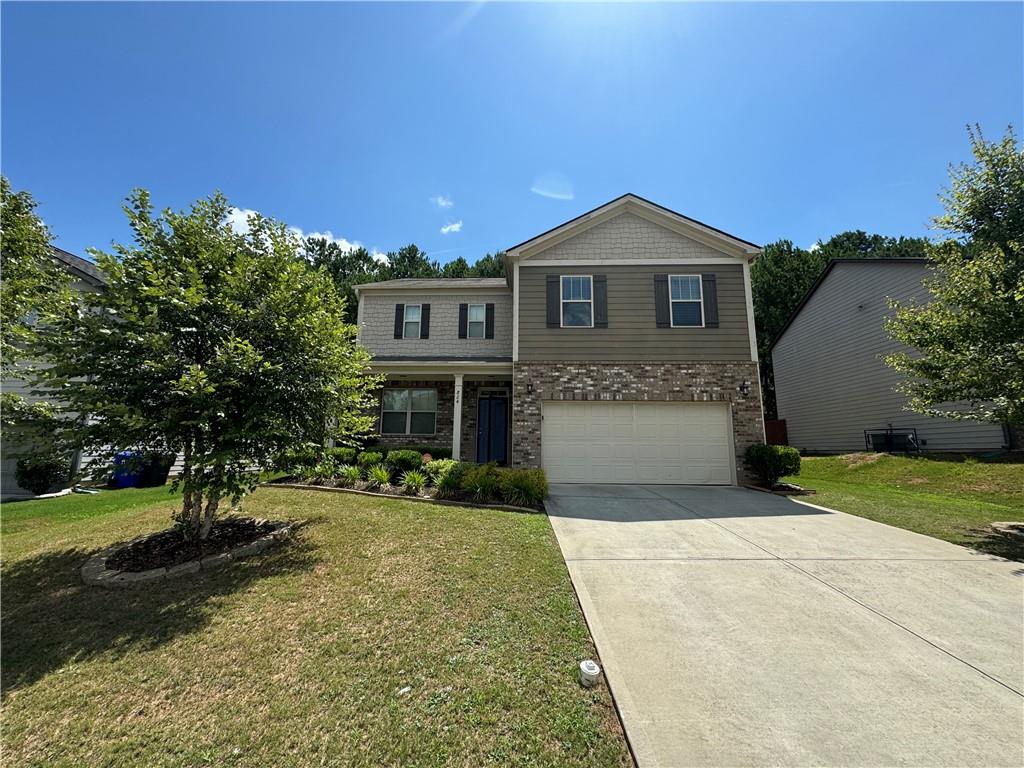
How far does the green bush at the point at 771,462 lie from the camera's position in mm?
9852

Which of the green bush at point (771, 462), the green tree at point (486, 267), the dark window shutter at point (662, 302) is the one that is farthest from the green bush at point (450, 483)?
the green tree at point (486, 267)

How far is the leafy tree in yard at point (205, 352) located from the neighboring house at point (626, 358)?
6.28m

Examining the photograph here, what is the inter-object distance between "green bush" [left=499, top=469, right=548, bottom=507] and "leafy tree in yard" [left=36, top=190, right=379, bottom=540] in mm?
3553

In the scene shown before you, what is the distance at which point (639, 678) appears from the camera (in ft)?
9.04

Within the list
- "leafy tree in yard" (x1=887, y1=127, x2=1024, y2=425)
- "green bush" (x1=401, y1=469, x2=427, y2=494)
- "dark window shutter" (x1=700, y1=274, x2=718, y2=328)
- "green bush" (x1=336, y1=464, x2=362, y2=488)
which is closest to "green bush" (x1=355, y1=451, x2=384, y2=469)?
"green bush" (x1=336, y1=464, x2=362, y2=488)

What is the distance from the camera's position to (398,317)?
1370 cm

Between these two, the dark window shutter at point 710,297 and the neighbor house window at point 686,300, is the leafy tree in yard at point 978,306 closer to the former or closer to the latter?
the dark window shutter at point 710,297

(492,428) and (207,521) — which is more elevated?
(492,428)

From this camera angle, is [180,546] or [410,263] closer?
[180,546]

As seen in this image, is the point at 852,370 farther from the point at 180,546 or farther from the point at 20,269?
the point at 20,269

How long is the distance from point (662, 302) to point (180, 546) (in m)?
11.3

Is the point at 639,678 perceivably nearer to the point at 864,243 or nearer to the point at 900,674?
the point at 900,674

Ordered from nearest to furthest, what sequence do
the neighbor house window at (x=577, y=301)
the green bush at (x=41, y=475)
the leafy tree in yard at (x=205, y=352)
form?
the leafy tree in yard at (x=205, y=352), the green bush at (x=41, y=475), the neighbor house window at (x=577, y=301)

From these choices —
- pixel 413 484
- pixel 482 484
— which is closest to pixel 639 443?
pixel 482 484
